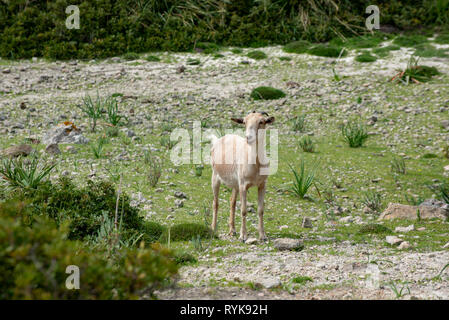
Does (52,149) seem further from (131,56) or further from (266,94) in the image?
(131,56)

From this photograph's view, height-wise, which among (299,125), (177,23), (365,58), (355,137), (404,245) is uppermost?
(177,23)

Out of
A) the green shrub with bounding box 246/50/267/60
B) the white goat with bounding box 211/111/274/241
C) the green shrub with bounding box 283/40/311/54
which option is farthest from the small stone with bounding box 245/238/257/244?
the green shrub with bounding box 283/40/311/54

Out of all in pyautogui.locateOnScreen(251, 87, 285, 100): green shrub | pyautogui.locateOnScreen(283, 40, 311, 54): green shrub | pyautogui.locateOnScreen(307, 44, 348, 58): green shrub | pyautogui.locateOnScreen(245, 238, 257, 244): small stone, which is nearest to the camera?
pyautogui.locateOnScreen(245, 238, 257, 244): small stone

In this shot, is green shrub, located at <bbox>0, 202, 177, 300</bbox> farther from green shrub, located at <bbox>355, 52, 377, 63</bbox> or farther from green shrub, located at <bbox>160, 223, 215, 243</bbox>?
green shrub, located at <bbox>355, 52, 377, 63</bbox>

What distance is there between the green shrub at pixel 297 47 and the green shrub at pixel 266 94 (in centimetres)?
482

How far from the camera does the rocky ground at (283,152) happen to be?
653cm

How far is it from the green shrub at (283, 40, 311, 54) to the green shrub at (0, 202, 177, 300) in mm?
19154

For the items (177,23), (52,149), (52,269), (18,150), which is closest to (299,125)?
(52,149)

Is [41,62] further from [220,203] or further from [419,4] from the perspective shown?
[419,4]

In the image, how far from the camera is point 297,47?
73.8 feet

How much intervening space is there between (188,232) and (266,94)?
10.4m

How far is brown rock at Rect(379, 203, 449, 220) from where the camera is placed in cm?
927

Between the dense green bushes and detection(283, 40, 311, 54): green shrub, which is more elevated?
the dense green bushes

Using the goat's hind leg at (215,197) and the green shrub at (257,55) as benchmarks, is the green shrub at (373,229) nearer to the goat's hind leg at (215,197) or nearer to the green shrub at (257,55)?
the goat's hind leg at (215,197)
